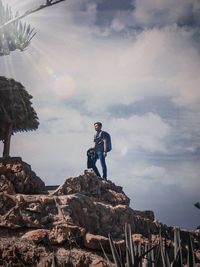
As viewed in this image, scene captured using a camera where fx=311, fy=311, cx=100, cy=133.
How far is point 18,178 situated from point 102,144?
3.27 meters

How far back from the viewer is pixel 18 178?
877cm

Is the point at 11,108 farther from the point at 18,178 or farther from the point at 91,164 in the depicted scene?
the point at 91,164

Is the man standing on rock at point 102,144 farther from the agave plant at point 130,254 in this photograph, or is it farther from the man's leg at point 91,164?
the agave plant at point 130,254

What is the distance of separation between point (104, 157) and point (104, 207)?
2.42 m

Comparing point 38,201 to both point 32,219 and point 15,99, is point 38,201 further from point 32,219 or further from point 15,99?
point 15,99

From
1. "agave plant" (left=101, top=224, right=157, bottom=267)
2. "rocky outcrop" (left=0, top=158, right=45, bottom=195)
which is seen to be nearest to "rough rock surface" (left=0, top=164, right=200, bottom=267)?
"rocky outcrop" (left=0, top=158, right=45, bottom=195)

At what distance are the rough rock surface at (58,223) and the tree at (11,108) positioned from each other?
81.6 inches

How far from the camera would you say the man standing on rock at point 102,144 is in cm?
1069

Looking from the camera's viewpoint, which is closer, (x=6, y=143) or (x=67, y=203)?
(x=67, y=203)

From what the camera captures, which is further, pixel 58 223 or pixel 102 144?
pixel 102 144

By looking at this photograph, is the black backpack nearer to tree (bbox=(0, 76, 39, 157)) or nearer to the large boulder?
the large boulder

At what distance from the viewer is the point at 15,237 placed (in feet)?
22.5

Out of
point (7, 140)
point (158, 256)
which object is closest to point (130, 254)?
point (158, 256)

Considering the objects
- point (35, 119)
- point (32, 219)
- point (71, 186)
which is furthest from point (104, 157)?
point (32, 219)
